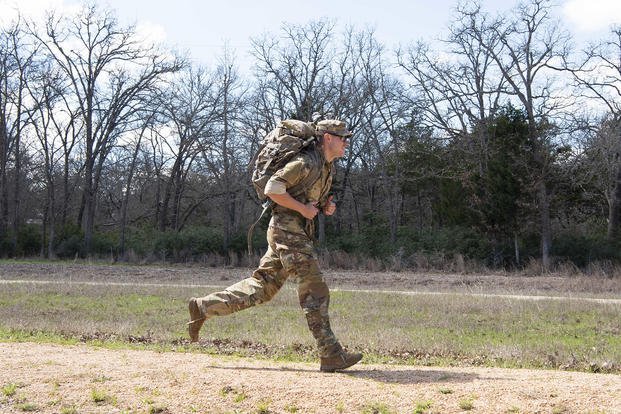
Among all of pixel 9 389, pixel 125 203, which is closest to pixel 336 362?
pixel 9 389

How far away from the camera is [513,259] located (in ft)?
109

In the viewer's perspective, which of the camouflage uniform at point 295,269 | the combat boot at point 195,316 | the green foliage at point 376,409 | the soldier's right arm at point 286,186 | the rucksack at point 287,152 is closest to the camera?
the green foliage at point 376,409

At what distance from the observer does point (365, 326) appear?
39.2 feet

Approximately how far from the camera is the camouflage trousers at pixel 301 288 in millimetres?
6031

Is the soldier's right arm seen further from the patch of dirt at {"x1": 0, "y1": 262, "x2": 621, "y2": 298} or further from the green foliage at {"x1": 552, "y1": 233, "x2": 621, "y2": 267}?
the green foliage at {"x1": 552, "y1": 233, "x2": 621, "y2": 267}

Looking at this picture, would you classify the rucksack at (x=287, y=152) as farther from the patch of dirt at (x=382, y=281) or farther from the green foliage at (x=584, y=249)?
the green foliage at (x=584, y=249)

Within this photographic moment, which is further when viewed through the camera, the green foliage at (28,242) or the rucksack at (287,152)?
the green foliage at (28,242)

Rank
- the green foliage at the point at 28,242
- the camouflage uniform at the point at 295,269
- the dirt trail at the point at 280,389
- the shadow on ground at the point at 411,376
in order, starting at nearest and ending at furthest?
1. the dirt trail at the point at 280,389
2. the shadow on ground at the point at 411,376
3. the camouflage uniform at the point at 295,269
4. the green foliage at the point at 28,242

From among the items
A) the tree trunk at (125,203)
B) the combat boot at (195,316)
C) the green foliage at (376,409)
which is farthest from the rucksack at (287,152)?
the tree trunk at (125,203)

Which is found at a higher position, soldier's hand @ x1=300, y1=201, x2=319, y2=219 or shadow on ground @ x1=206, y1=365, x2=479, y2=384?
soldier's hand @ x1=300, y1=201, x2=319, y2=219

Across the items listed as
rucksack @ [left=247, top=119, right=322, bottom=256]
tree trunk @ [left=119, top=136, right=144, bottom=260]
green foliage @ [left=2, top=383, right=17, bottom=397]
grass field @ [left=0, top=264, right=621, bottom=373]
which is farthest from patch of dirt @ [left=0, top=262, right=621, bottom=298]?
green foliage @ [left=2, top=383, right=17, bottom=397]

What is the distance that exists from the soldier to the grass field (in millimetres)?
1896

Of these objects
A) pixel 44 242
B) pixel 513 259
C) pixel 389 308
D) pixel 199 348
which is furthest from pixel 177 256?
pixel 199 348

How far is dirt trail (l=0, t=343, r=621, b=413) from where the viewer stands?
4762 mm
